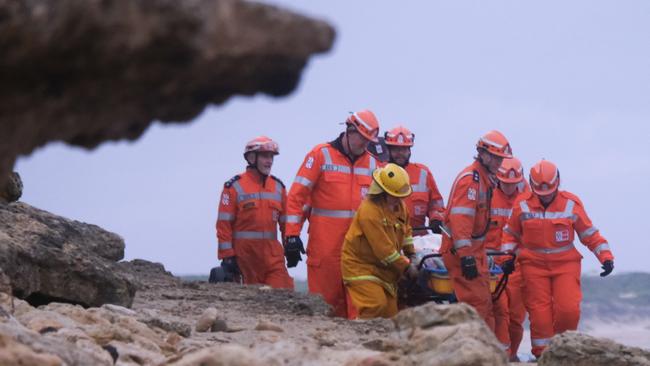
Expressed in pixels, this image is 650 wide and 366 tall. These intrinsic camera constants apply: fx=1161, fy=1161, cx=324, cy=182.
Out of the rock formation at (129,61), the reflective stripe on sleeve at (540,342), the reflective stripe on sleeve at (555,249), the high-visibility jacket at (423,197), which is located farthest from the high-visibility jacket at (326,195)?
the rock formation at (129,61)

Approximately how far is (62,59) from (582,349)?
5.97 metres

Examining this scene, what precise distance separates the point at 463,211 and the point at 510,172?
2.72 m

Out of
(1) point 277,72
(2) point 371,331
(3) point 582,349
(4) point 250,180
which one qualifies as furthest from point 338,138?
(1) point 277,72

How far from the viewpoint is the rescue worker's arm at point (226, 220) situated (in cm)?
1276

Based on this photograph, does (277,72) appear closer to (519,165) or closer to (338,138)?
(338,138)

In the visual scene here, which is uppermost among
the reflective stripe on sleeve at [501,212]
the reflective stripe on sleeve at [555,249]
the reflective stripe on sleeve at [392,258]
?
the reflective stripe on sleeve at [501,212]

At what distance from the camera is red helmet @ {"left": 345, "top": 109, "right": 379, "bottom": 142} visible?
11.7 meters

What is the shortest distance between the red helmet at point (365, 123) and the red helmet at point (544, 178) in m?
1.85

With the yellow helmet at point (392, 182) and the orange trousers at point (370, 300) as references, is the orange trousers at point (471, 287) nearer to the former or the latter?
the orange trousers at point (370, 300)

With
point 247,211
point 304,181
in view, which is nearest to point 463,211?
point 304,181

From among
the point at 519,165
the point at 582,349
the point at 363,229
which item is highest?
the point at 519,165

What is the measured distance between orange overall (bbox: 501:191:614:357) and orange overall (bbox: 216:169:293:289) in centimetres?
268

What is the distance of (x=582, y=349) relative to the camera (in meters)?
7.89

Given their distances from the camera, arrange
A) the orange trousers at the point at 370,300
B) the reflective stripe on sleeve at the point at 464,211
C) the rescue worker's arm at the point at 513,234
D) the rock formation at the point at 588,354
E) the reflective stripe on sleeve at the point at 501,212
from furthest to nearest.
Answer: the reflective stripe on sleeve at the point at 501,212
the rescue worker's arm at the point at 513,234
the reflective stripe on sleeve at the point at 464,211
the orange trousers at the point at 370,300
the rock formation at the point at 588,354
